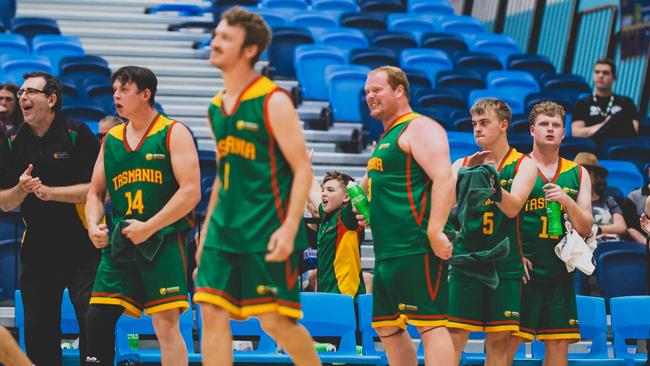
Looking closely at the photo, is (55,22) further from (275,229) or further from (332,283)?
(275,229)

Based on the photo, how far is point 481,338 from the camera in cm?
824

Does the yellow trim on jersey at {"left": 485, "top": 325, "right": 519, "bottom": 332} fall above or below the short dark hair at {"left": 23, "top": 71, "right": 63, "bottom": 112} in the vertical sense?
below

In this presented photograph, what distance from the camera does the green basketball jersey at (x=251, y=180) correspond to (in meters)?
4.68

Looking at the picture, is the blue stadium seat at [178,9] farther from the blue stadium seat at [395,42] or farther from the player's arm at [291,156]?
the player's arm at [291,156]

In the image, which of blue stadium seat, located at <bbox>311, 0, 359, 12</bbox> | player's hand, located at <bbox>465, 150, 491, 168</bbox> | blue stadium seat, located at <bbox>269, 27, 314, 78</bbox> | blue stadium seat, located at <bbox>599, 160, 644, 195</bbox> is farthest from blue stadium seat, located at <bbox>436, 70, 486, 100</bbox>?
player's hand, located at <bbox>465, 150, 491, 168</bbox>

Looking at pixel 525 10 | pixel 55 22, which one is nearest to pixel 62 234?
pixel 55 22

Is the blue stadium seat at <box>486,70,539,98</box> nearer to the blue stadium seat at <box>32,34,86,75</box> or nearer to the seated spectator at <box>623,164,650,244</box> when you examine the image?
the seated spectator at <box>623,164,650,244</box>

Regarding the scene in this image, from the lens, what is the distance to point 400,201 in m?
5.62

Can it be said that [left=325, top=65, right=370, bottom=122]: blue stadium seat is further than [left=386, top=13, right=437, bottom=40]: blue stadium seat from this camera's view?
No

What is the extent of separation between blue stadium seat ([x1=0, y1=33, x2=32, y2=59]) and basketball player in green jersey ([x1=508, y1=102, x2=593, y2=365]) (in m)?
6.91

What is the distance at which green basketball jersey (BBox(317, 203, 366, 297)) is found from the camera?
7656 millimetres

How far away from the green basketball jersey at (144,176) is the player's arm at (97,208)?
109 mm

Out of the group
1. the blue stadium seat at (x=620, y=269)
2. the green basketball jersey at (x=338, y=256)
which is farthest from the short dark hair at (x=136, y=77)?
the blue stadium seat at (x=620, y=269)

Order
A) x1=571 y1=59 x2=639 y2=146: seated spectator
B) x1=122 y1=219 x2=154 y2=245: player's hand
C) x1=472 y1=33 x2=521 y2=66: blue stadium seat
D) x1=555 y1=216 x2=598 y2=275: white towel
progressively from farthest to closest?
x1=472 y1=33 x2=521 y2=66: blue stadium seat
x1=571 y1=59 x2=639 y2=146: seated spectator
x1=555 y1=216 x2=598 y2=275: white towel
x1=122 y1=219 x2=154 y2=245: player's hand
